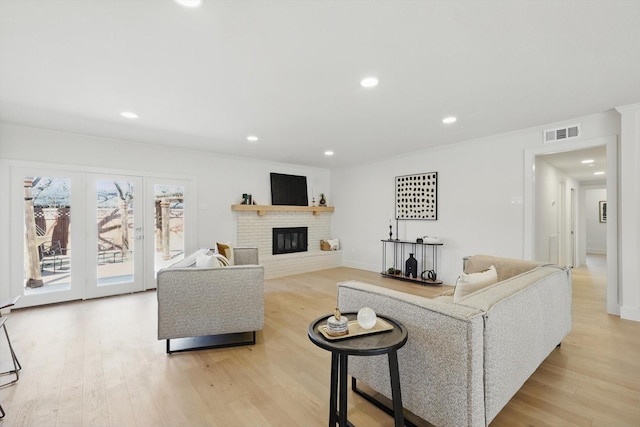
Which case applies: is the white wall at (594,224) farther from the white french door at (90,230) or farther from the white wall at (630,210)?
the white french door at (90,230)

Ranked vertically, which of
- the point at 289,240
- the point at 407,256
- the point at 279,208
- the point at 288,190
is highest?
the point at 288,190

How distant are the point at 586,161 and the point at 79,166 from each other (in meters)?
8.54

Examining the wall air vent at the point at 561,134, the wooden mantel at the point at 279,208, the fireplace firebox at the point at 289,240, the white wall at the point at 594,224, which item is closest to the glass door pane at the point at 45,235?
the wooden mantel at the point at 279,208

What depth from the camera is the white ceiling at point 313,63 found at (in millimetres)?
1754

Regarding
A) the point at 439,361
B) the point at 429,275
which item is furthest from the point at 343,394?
the point at 429,275

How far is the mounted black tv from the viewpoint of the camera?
6406 mm

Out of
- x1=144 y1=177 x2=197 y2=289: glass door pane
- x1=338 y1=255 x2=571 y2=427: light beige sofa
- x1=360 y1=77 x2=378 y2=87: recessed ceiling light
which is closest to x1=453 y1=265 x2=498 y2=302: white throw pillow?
x1=338 y1=255 x2=571 y2=427: light beige sofa

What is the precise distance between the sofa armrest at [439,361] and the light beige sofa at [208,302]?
142 cm

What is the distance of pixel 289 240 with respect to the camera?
6.59 m

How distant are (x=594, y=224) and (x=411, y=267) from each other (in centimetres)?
809

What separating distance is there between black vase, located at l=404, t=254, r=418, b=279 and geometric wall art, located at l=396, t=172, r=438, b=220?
2.63 ft

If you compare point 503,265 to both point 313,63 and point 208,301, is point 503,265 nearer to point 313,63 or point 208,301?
point 313,63

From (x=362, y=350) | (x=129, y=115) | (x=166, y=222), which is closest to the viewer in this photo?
(x=362, y=350)

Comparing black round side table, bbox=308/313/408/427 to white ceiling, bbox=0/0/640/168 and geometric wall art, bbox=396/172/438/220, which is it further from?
geometric wall art, bbox=396/172/438/220
